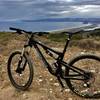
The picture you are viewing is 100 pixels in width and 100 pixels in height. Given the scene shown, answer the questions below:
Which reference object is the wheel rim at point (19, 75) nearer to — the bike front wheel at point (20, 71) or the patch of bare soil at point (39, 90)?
the bike front wheel at point (20, 71)

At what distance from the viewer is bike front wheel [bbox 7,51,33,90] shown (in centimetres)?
933

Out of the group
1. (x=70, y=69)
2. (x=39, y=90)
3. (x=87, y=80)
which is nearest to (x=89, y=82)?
(x=87, y=80)

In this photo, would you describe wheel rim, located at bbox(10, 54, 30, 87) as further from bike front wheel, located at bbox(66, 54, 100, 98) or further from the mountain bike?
bike front wheel, located at bbox(66, 54, 100, 98)

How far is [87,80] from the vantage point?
8555mm

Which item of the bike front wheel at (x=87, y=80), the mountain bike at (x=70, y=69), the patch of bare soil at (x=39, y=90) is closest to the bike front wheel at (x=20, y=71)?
the mountain bike at (x=70, y=69)

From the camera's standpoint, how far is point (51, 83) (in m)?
9.91

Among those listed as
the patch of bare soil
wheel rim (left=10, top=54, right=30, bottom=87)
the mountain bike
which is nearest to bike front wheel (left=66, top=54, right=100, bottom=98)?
the mountain bike

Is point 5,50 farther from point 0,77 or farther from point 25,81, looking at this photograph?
point 25,81

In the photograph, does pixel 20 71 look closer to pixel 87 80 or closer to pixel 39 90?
pixel 39 90

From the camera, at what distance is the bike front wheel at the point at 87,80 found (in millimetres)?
8539

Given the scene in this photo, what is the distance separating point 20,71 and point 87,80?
173 cm

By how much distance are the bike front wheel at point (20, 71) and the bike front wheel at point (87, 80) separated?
0.93m

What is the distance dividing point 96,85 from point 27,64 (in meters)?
1.86

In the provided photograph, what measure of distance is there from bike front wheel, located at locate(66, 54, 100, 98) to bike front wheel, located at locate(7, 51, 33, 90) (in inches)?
36.7
